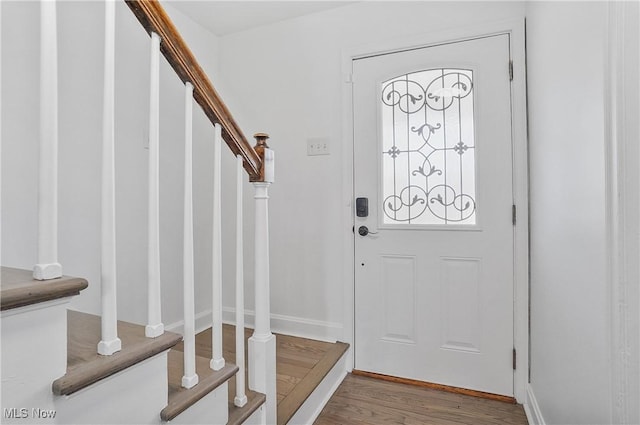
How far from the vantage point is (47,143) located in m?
0.67

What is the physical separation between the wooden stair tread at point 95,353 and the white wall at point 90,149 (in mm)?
788

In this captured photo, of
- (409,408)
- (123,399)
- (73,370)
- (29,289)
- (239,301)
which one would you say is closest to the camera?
(29,289)

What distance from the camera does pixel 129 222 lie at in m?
1.99

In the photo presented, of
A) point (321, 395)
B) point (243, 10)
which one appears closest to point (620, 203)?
point (321, 395)

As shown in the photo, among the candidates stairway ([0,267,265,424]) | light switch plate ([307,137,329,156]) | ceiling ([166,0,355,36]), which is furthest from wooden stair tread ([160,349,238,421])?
ceiling ([166,0,355,36])

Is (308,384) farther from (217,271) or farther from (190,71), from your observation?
(190,71)

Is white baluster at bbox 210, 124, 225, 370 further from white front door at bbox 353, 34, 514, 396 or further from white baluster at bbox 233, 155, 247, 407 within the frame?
white front door at bbox 353, 34, 514, 396

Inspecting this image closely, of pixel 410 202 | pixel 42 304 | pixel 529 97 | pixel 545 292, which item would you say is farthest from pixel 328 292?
pixel 42 304

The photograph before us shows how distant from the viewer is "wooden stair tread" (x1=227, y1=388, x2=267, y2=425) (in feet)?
4.06

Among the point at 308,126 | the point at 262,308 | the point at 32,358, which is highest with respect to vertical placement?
the point at 308,126

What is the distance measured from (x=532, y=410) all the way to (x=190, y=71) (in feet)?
7.19

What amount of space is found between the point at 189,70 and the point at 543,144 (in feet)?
5.08

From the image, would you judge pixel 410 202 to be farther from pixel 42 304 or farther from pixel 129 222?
pixel 42 304

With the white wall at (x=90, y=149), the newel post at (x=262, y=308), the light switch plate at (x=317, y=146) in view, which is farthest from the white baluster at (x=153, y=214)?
Answer: the light switch plate at (x=317, y=146)
